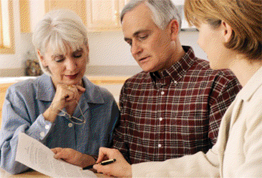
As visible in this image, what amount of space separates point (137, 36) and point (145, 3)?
143 millimetres

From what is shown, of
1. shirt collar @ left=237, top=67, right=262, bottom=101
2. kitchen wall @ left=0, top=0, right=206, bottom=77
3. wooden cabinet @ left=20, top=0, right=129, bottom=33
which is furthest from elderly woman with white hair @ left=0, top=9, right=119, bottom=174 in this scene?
kitchen wall @ left=0, top=0, right=206, bottom=77

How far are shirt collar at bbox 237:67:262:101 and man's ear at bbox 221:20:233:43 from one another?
11cm

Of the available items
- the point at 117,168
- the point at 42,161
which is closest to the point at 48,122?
the point at 42,161

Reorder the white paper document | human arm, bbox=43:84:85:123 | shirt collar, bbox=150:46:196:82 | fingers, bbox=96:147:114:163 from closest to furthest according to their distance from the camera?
1. the white paper document
2. fingers, bbox=96:147:114:163
3. human arm, bbox=43:84:85:123
4. shirt collar, bbox=150:46:196:82

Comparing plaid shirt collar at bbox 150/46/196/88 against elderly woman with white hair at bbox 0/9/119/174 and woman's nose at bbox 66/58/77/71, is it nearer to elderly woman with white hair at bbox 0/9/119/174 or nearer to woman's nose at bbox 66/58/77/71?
elderly woman with white hair at bbox 0/9/119/174

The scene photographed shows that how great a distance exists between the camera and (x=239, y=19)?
720 mm

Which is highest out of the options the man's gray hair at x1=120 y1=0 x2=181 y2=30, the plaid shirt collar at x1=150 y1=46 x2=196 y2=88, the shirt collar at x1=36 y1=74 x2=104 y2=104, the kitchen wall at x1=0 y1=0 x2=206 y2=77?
the man's gray hair at x1=120 y1=0 x2=181 y2=30

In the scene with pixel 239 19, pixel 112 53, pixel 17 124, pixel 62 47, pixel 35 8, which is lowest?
pixel 112 53

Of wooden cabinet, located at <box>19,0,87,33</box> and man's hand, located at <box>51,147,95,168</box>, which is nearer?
man's hand, located at <box>51,147,95,168</box>

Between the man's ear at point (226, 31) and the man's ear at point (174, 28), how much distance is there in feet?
2.04

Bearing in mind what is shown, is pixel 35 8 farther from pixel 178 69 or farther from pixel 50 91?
pixel 178 69

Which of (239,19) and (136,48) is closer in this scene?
(239,19)

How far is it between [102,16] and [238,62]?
3609 mm

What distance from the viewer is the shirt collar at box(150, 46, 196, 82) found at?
1.34 meters
